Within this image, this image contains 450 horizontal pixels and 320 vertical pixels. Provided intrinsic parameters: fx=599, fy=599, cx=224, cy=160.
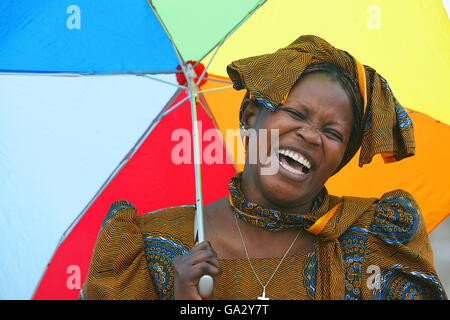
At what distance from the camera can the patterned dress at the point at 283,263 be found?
7.47 ft

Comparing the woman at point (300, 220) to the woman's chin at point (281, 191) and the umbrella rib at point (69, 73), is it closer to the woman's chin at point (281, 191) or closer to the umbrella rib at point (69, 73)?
the woman's chin at point (281, 191)

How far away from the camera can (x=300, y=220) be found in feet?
7.99

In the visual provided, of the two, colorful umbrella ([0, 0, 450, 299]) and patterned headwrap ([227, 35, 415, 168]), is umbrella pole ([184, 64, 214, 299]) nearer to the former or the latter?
colorful umbrella ([0, 0, 450, 299])

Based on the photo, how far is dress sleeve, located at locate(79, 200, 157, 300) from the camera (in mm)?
2234

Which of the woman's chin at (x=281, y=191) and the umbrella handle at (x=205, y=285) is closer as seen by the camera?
the umbrella handle at (x=205, y=285)

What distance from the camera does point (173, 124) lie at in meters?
3.19

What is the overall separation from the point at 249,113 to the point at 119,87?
29.6 inches

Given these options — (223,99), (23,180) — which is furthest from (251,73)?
(23,180)

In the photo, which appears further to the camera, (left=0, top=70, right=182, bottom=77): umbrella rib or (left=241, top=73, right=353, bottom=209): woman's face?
(left=0, top=70, right=182, bottom=77): umbrella rib

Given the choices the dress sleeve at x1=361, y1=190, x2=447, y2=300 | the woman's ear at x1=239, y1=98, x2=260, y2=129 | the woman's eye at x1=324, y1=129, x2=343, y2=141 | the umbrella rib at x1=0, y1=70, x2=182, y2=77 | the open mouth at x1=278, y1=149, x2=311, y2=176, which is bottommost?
the dress sleeve at x1=361, y1=190, x2=447, y2=300

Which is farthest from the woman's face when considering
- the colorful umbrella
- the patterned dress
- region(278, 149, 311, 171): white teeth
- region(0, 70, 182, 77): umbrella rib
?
region(0, 70, 182, 77): umbrella rib

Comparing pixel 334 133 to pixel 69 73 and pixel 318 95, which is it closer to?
pixel 318 95

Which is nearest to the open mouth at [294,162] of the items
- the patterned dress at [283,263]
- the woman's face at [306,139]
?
the woman's face at [306,139]
